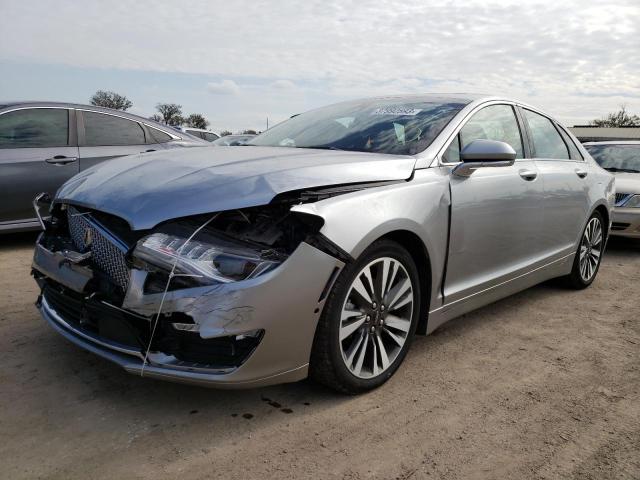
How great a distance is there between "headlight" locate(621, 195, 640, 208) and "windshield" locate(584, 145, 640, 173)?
3.55 ft

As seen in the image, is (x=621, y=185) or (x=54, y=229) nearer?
(x=54, y=229)

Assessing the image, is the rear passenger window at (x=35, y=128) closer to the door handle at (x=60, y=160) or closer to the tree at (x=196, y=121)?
the door handle at (x=60, y=160)

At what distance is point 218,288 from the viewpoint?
85.5 inches

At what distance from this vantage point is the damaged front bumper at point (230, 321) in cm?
218

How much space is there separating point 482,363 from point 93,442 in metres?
2.13

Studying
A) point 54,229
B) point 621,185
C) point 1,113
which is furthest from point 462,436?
point 621,185

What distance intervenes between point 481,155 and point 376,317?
1111 mm

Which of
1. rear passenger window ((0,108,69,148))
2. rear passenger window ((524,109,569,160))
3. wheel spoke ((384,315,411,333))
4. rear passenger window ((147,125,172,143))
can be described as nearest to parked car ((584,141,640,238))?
rear passenger window ((524,109,569,160))

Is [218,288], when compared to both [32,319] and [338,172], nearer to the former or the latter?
[338,172]

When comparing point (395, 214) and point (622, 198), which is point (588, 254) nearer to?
point (622, 198)

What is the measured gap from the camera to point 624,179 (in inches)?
301

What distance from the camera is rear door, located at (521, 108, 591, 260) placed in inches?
160

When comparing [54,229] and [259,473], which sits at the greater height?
[54,229]

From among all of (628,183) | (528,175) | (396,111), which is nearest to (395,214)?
(396,111)
